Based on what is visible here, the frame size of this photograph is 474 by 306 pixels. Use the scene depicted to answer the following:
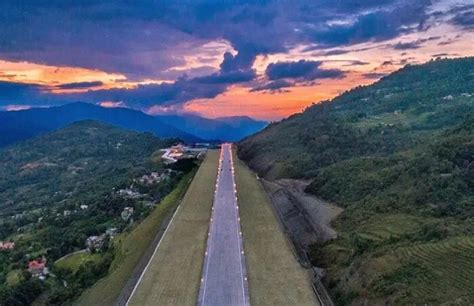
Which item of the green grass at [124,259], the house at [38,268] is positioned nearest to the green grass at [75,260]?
the house at [38,268]

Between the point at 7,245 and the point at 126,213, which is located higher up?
the point at 126,213

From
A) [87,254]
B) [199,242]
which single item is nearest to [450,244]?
[199,242]

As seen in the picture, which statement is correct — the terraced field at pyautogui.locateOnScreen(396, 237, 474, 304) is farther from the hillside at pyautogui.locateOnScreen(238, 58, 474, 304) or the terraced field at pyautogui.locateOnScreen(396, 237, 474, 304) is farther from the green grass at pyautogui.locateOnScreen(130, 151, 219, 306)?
the green grass at pyautogui.locateOnScreen(130, 151, 219, 306)

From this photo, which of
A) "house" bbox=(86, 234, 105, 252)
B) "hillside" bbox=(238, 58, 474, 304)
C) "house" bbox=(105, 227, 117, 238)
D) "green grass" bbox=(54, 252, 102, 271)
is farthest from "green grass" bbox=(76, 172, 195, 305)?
"hillside" bbox=(238, 58, 474, 304)

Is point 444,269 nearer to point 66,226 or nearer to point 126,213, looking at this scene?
point 126,213

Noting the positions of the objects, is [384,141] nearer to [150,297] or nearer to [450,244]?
[450,244]

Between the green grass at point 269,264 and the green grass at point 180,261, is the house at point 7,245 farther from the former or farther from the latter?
the green grass at point 269,264

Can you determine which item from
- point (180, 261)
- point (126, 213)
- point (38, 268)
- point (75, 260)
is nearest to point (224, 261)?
point (180, 261)
